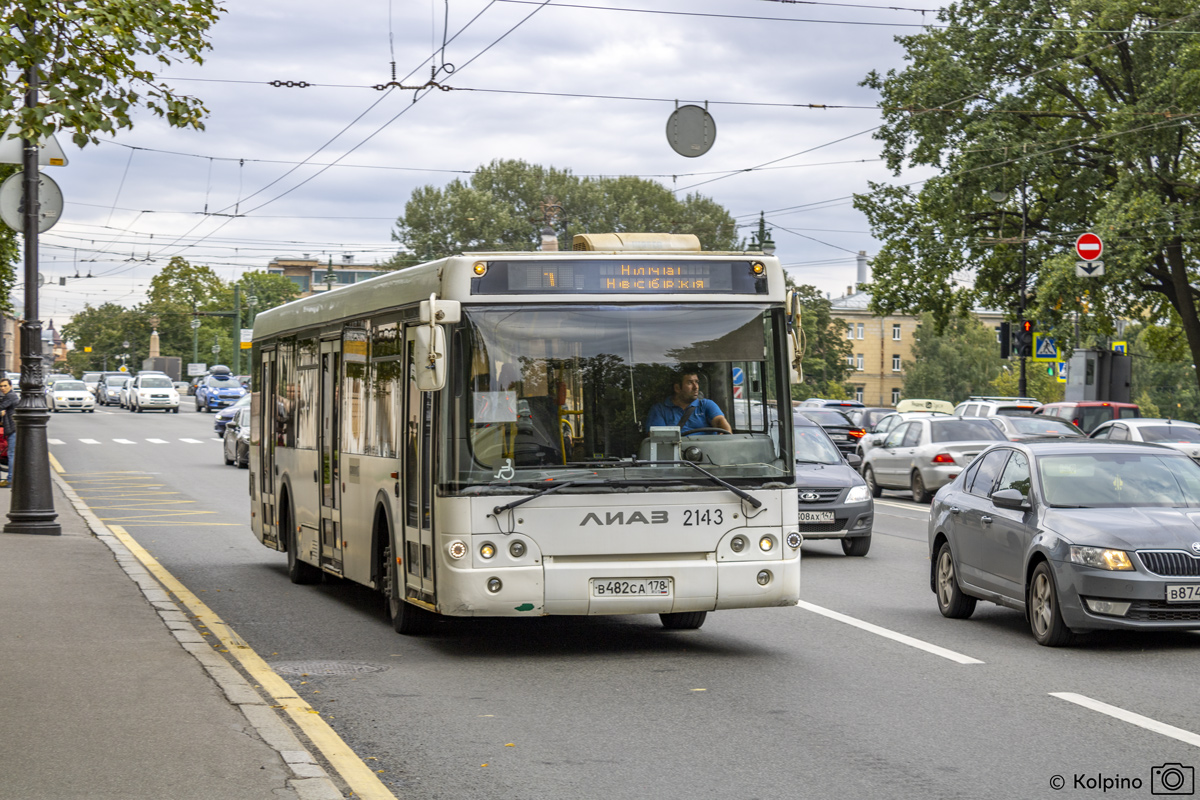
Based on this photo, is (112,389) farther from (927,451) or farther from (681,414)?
(681,414)

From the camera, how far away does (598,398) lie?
31.6 feet

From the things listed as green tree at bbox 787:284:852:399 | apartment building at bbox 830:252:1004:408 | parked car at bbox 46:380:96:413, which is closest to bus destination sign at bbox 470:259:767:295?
parked car at bbox 46:380:96:413

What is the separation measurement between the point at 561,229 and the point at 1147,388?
7075 centimetres

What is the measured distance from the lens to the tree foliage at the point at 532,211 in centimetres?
9625

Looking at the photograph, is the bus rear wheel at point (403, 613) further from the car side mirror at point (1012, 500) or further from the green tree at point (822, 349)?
the green tree at point (822, 349)

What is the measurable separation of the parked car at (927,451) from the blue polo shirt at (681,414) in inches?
684

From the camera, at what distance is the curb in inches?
243

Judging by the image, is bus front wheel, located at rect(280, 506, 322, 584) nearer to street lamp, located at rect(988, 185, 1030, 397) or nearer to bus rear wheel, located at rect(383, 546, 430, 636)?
bus rear wheel, located at rect(383, 546, 430, 636)

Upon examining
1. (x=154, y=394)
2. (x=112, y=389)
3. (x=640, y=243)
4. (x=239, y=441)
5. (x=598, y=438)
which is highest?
(x=112, y=389)

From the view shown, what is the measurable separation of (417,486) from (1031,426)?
20.2 metres

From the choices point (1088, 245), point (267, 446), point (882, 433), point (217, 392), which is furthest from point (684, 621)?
point (217, 392)

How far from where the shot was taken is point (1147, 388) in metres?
146

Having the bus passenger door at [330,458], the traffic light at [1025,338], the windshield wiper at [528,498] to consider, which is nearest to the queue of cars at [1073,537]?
the windshield wiper at [528,498]

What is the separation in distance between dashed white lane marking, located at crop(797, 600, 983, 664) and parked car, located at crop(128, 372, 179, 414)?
6427 centimetres
